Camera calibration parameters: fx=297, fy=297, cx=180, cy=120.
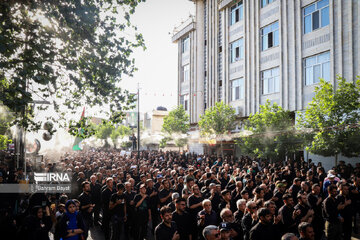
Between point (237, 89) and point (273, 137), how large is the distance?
1126 centimetres

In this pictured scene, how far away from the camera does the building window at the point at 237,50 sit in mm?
29141

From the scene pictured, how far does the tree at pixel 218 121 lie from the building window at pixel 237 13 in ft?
31.2

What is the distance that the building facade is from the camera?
19797mm

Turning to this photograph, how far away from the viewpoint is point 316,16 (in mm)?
21594

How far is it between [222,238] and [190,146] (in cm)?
3233

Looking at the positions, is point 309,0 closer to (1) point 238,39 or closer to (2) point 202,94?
(1) point 238,39

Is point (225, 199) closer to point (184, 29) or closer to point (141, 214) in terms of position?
point (141, 214)

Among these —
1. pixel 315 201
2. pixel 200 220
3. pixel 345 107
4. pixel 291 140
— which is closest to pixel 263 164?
pixel 291 140

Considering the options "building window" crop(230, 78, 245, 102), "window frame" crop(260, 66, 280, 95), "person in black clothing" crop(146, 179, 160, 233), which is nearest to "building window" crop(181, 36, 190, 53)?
"building window" crop(230, 78, 245, 102)

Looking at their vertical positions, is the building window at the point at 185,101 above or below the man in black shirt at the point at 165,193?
above

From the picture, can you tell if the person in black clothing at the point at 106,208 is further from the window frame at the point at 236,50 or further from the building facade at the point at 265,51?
the window frame at the point at 236,50

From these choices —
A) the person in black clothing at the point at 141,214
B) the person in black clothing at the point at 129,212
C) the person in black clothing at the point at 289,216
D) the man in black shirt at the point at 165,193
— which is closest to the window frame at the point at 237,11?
the man in black shirt at the point at 165,193

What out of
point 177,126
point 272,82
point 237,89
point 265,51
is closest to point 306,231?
point 272,82

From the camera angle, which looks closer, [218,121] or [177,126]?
[218,121]
